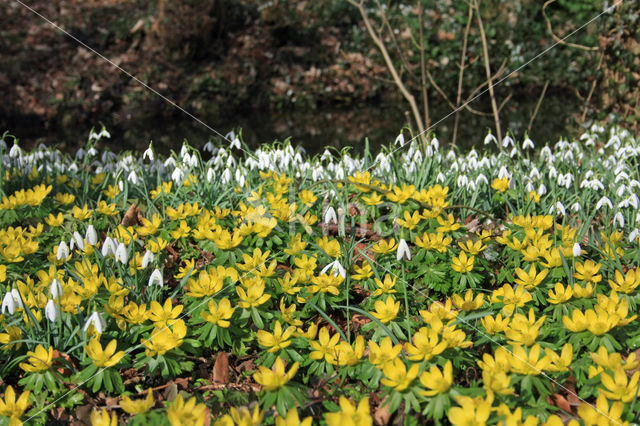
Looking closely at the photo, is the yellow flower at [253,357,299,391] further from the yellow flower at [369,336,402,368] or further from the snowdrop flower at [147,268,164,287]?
the snowdrop flower at [147,268,164,287]

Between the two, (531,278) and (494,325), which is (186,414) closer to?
(494,325)

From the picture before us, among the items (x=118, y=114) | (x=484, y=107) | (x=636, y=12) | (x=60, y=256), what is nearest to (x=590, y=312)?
(x=60, y=256)

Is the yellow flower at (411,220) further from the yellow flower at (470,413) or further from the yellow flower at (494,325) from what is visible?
the yellow flower at (470,413)

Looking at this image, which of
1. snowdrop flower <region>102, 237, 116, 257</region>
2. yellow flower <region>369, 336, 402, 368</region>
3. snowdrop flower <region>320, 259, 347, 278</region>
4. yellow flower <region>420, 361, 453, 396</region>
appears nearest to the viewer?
yellow flower <region>420, 361, 453, 396</region>

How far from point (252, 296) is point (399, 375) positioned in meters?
0.62

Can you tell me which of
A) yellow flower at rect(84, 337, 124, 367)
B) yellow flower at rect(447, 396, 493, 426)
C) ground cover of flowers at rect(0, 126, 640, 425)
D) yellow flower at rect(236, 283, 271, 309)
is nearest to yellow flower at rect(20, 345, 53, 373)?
ground cover of flowers at rect(0, 126, 640, 425)

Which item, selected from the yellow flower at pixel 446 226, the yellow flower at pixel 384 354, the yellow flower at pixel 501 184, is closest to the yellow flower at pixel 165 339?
the yellow flower at pixel 384 354

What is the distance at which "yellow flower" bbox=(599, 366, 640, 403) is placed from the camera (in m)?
1.46

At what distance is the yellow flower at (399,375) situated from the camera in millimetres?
1511

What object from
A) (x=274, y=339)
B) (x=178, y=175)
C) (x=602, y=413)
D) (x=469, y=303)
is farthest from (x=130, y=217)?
(x=602, y=413)

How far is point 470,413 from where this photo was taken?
1393 mm

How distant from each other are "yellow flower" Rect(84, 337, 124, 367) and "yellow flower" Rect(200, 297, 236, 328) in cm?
28

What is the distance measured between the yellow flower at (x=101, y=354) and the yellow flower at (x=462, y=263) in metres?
1.21

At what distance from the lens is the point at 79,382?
1740 mm
